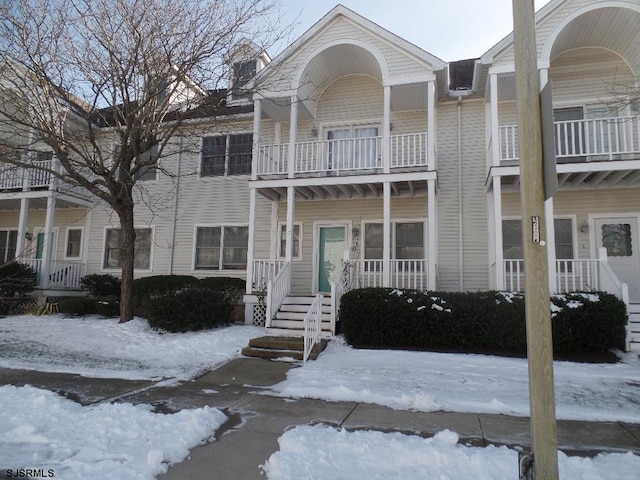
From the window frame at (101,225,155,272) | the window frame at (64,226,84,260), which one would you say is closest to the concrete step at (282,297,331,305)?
the window frame at (101,225,155,272)

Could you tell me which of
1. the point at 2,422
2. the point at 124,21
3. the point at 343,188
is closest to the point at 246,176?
the point at 343,188

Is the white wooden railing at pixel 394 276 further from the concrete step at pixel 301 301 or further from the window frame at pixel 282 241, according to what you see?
the window frame at pixel 282 241

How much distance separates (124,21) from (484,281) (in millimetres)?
11075

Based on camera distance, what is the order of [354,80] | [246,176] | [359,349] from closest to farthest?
[359,349] < [354,80] < [246,176]

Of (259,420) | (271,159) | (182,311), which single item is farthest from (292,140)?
(259,420)

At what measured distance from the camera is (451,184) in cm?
1280

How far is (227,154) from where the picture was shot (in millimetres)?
14680

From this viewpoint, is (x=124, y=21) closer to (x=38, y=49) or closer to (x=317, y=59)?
(x=38, y=49)

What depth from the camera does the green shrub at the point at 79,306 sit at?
13.2 meters

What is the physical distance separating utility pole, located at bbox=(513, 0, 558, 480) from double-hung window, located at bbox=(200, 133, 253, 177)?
1229cm

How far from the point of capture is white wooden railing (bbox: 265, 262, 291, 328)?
34.0 ft

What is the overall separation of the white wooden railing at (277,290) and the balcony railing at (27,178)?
30.9 feet

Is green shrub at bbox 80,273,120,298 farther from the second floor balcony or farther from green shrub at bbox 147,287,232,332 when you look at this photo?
the second floor balcony

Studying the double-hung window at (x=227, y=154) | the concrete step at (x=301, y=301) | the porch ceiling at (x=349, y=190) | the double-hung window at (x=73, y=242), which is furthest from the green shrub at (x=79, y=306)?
the concrete step at (x=301, y=301)
